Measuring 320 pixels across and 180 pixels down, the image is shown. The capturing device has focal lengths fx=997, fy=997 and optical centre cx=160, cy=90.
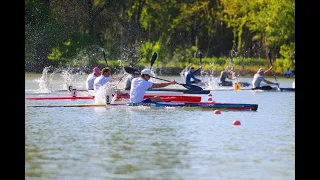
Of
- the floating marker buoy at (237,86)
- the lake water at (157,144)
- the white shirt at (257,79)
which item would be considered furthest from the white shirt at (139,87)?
the floating marker buoy at (237,86)

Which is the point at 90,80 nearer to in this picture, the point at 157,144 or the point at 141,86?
the point at 141,86

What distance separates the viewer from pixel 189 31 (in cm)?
6153

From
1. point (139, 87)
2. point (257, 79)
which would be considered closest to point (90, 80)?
point (139, 87)

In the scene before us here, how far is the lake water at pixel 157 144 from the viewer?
39.9ft

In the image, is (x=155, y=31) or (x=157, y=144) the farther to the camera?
(x=155, y=31)

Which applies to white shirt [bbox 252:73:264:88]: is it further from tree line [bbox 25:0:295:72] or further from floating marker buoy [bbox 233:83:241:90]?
tree line [bbox 25:0:295:72]

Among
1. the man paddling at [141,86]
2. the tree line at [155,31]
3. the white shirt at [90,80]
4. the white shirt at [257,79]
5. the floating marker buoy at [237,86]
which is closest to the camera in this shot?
the man paddling at [141,86]

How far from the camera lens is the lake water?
12156mm

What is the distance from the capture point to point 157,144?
1505 cm

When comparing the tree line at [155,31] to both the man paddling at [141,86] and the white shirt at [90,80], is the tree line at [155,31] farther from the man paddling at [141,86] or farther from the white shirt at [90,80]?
the man paddling at [141,86]

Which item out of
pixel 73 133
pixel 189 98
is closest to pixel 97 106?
pixel 189 98

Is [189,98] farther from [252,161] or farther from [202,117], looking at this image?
[252,161]

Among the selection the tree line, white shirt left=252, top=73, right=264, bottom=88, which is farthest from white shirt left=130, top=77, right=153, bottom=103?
the tree line
